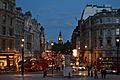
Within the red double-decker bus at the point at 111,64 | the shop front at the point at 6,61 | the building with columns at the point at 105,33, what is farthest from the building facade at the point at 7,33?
the building with columns at the point at 105,33

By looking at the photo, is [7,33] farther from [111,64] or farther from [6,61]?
[111,64]

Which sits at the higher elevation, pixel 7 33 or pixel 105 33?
pixel 105 33

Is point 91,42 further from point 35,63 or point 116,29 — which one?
point 35,63

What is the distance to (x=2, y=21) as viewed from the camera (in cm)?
9081

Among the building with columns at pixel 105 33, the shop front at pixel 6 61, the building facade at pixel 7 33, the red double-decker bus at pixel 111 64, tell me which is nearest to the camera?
the red double-decker bus at pixel 111 64

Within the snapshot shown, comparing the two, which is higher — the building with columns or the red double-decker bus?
the building with columns

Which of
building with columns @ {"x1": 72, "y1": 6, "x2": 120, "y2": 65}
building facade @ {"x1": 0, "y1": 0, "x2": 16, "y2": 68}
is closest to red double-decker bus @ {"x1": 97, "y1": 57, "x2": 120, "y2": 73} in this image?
building facade @ {"x1": 0, "y1": 0, "x2": 16, "y2": 68}

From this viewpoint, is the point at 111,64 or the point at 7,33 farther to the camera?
the point at 7,33

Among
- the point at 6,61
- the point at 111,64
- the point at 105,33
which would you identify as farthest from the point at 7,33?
the point at 105,33

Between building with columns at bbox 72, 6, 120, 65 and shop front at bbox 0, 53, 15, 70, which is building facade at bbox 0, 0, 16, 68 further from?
building with columns at bbox 72, 6, 120, 65

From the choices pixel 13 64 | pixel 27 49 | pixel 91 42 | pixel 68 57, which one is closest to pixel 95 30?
pixel 91 42

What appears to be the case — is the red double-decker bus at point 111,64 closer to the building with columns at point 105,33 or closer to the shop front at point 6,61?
the shop front at point 6,61

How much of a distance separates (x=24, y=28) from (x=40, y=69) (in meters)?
26.9

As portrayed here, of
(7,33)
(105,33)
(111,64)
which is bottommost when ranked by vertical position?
(111,64)
